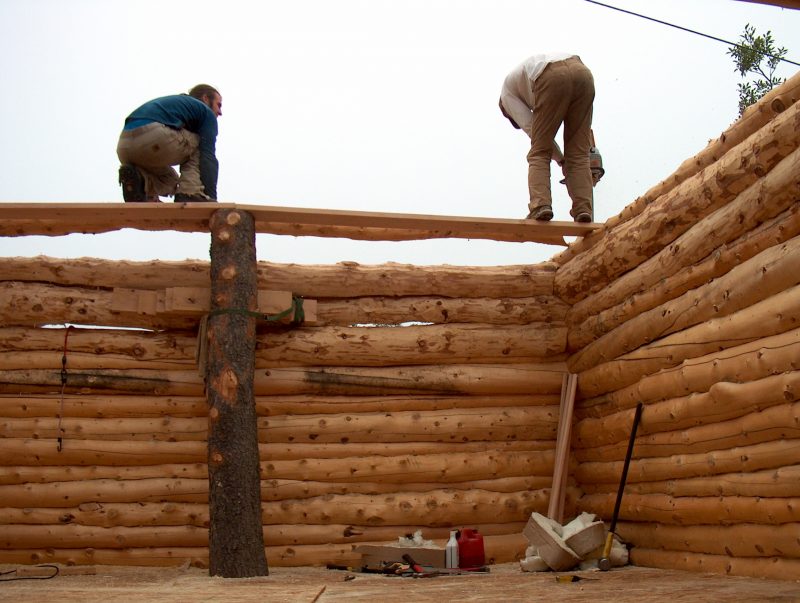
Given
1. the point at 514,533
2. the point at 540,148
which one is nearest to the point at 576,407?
the point at 514,533

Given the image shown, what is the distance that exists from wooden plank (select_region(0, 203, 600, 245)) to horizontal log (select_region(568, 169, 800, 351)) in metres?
0.87

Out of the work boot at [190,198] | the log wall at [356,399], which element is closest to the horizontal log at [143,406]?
the log wall at [356,399]

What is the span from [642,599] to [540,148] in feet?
16.6

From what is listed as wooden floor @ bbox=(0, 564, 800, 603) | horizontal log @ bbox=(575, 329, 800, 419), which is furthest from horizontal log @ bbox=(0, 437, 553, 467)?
horizontal log @ bbox=(575, 329, 800, 419)

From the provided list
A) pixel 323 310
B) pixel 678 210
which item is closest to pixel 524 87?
pixel 678 210

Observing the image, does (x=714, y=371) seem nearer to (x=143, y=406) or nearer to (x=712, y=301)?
(x=712, y=301)

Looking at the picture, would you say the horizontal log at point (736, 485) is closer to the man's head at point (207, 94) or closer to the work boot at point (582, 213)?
the work boot at point (582, 213)

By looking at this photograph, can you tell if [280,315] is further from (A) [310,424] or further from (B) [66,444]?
(B) [66,444]

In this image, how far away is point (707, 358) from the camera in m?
6.39

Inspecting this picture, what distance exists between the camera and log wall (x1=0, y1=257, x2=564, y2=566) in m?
8.23

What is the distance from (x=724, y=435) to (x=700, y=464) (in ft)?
1.28

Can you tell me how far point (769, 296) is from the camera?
569 centimetres

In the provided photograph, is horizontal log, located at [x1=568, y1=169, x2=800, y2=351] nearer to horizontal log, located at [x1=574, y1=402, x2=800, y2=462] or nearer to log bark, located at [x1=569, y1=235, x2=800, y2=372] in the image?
log bark, located at [x1=569, y1=235, x2=800, y2=372]

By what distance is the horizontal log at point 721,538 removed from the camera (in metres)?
5.38
